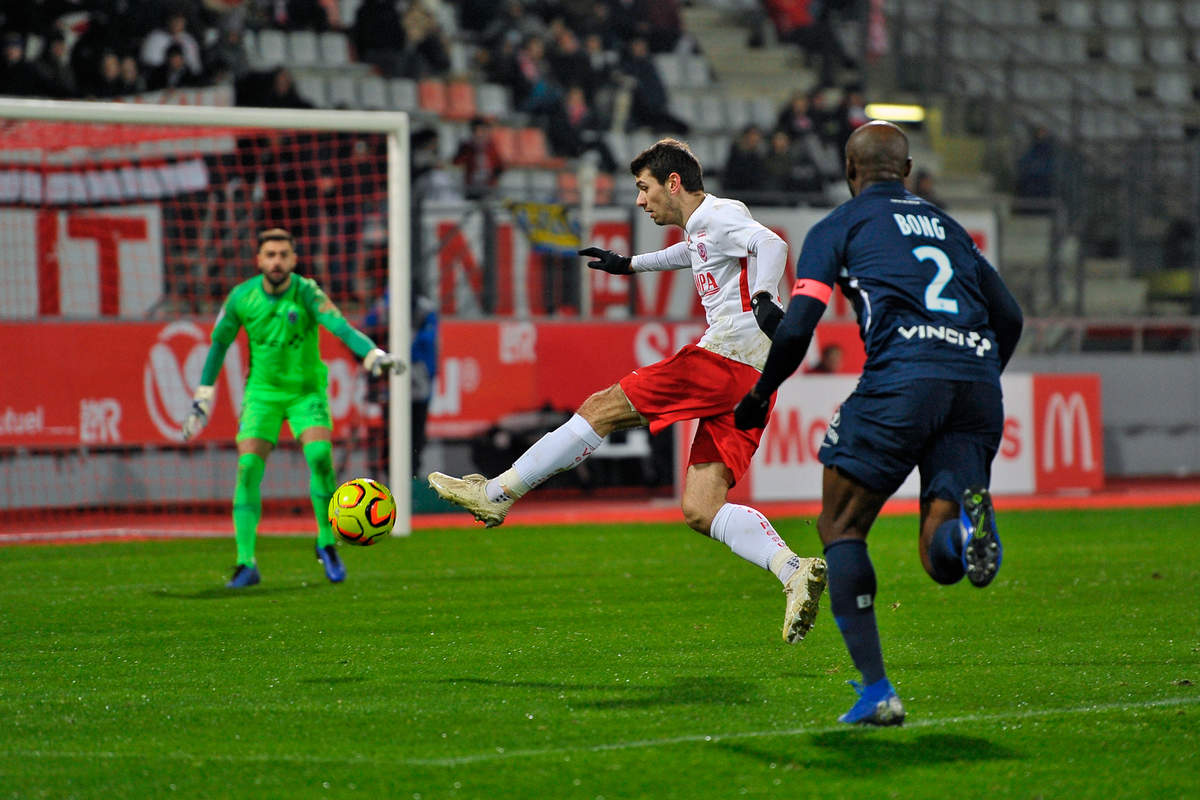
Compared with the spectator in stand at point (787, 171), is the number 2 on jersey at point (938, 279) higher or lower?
lower

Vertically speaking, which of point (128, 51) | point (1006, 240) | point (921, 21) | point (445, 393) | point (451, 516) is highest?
point (921, 21)

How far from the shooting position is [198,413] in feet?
32.8

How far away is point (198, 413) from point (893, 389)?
597cm

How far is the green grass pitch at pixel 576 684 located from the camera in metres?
4.84

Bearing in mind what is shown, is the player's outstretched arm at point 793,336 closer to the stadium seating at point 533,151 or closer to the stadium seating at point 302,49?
the stadium seating at point 533,151

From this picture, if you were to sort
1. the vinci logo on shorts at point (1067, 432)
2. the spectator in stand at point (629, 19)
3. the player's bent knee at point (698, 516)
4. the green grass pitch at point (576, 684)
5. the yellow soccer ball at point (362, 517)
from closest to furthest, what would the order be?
the green grass pitch at point (576, 684) < the player's bent knee at point (698, 516) < the yellow soccer ball at point (362, 517) < the vinci logo on shorts at point (1067, 432) < the spectator in stand at point (629, 19)

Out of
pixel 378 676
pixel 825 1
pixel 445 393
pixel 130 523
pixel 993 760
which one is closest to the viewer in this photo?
pixel 993 760

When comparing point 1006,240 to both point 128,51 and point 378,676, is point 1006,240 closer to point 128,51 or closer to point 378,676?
point 128,51

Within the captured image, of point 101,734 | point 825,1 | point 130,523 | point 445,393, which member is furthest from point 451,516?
point 825,1

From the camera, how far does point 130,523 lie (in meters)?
14.6

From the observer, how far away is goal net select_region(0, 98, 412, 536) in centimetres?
1415

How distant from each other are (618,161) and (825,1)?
246 inches

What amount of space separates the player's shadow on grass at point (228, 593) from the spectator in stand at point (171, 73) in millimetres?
8542

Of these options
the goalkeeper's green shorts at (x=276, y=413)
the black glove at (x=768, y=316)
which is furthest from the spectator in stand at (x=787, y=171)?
the black glove at (x=768, y=316)
